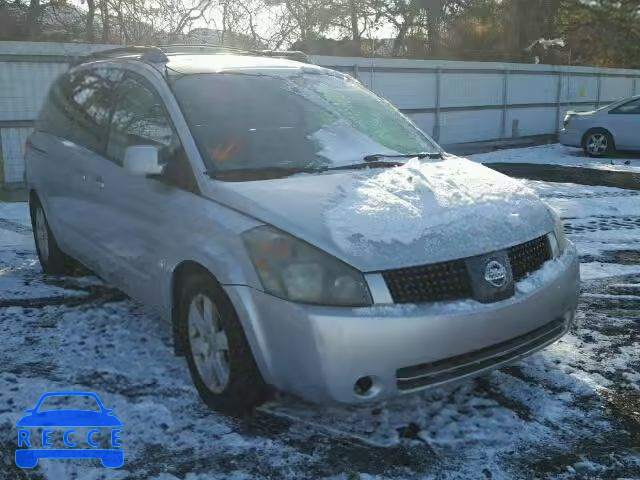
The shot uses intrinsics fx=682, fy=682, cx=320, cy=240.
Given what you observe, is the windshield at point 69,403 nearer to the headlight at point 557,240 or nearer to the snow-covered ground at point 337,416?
the snow-covered ground at point 337,416

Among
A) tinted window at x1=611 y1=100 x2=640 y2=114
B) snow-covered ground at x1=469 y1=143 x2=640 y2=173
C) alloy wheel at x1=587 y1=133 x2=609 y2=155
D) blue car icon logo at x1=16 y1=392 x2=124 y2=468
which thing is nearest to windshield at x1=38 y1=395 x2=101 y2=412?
blue car icon logo at x1=16 y1=392 x2=124 y2=468

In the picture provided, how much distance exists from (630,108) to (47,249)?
1305cm

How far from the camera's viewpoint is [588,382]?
3.60m

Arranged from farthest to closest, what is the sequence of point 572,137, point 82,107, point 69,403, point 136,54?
1. point 572,137
2. point 82,107
3. point 136,54
4. point 69,403

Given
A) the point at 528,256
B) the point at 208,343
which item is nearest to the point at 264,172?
the point at 208,343

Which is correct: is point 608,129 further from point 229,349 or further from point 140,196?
point 229,349

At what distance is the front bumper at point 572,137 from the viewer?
15195mm

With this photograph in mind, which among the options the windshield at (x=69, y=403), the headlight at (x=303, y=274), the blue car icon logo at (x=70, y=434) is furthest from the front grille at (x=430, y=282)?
the windshield at (x=69, y=403)

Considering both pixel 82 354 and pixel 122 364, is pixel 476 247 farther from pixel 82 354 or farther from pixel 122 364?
pixel 82 354

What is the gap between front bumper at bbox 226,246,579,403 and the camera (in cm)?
276

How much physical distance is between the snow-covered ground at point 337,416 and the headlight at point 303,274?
0.69 m

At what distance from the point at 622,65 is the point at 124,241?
39060 mm

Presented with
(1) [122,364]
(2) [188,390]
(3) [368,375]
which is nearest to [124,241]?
(1) [122,364]

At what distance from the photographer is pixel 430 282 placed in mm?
2914
